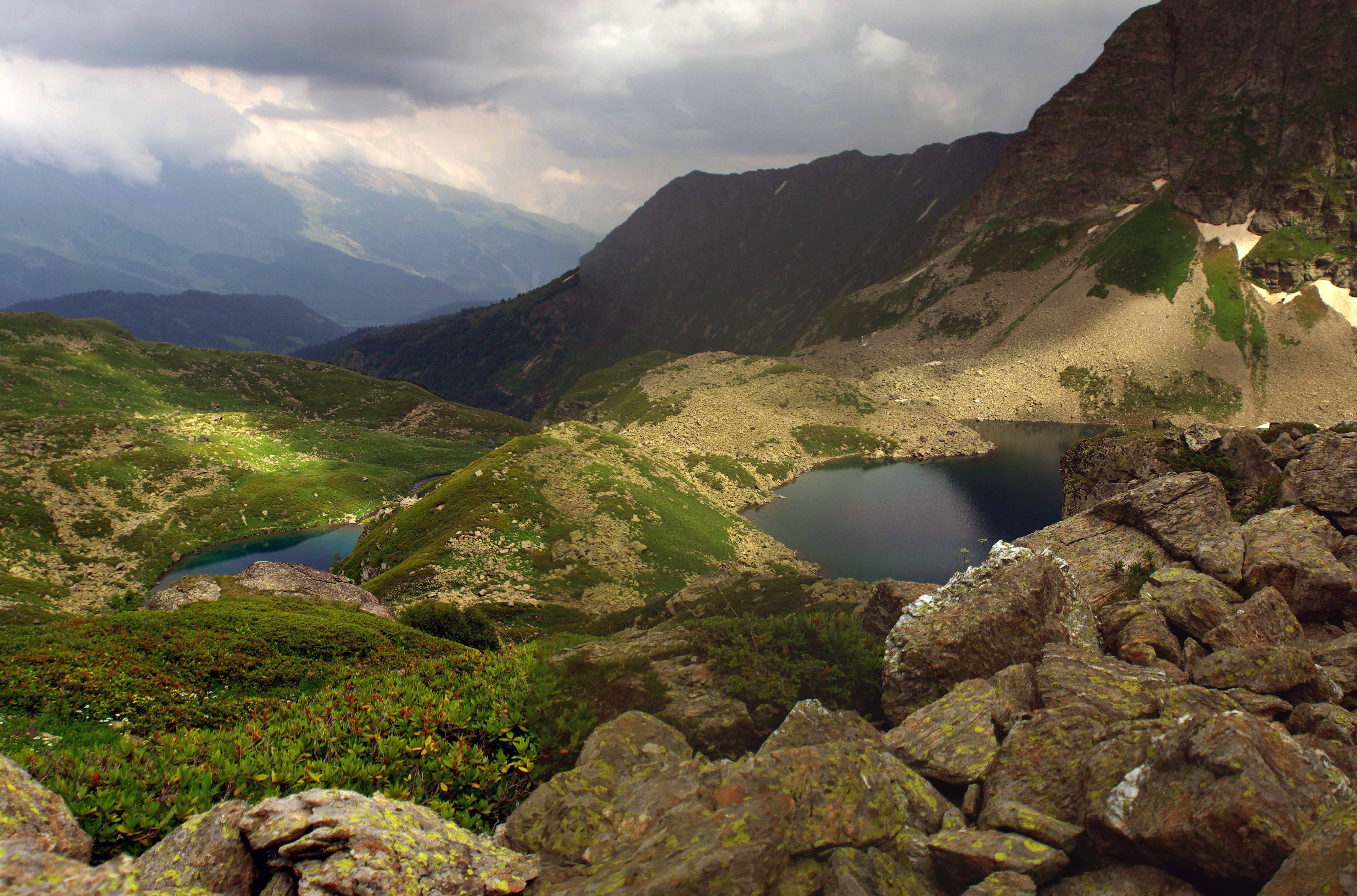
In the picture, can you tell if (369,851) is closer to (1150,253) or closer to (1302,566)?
(1302,566)

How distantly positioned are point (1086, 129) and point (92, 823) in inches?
9594

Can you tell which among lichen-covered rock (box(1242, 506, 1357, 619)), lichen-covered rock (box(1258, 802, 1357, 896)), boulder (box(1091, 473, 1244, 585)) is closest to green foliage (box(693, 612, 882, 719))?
lichen-covered rock (box(1258, 802, 1357, 896))

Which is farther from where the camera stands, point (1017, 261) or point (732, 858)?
point (1017, 261)

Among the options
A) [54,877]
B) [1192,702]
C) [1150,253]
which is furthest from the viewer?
[1150,253]

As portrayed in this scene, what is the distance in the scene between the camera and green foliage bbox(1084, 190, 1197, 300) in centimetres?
15275

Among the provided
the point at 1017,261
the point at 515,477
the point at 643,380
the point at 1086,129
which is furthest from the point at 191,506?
the point at 1086,129

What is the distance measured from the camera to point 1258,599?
16.0 meters

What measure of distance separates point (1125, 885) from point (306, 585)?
3883 centimetres

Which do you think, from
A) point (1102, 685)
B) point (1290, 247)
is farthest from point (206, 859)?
point (1290, 247)

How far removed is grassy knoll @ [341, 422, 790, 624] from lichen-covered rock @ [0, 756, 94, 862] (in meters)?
35.7

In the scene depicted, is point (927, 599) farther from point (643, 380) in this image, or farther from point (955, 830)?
point (643, 380)

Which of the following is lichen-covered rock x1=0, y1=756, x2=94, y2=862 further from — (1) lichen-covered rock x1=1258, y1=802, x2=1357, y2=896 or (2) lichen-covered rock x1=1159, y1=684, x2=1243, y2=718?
(2) lichen-covered rock x1=1159, y1=684, x2=1243, y2=718

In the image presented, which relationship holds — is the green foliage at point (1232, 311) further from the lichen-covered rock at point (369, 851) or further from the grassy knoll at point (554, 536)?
the lichen-covered rock at point (369, 851)

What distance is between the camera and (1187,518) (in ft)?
73.8
